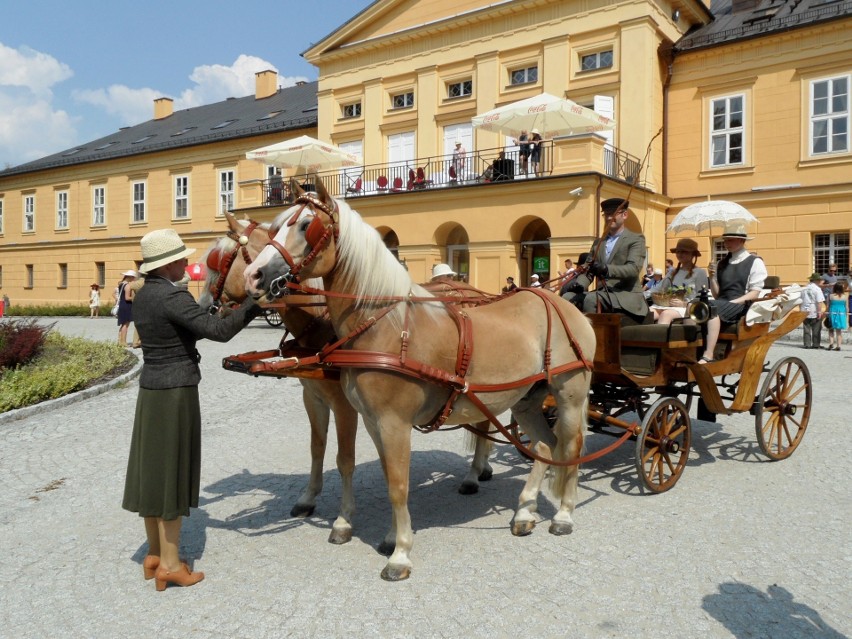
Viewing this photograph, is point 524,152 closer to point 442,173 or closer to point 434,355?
point 442,173

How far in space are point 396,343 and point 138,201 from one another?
3673 centimetres

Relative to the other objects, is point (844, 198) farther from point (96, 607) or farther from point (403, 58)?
point (96, 607)

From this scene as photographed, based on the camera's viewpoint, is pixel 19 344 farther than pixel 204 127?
No

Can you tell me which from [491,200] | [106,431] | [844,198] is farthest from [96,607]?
[844,198]

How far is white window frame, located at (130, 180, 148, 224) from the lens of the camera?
36.2 meters

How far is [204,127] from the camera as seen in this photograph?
3647cm

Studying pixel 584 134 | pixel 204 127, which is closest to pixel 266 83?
pixel 204 127

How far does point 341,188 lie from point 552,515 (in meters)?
21.8

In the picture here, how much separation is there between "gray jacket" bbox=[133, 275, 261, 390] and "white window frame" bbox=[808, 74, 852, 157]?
68.8ft

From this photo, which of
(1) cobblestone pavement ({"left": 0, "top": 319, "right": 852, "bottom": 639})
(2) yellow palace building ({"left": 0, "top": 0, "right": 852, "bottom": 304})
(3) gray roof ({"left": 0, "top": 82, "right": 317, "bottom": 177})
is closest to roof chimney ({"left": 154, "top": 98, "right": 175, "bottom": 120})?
(3) gray roof ({"left": 0, "top": 82, "right": 317, "bottom": 177})

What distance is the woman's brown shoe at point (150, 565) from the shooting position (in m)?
3.92

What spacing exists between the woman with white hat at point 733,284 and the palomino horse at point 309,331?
11.3 ft

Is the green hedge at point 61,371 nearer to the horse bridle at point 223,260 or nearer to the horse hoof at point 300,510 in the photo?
the horse bridle at point 223,260

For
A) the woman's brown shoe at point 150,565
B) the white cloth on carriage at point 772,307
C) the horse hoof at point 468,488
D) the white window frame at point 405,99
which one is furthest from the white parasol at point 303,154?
the woman's brown shoe at point 150,565
